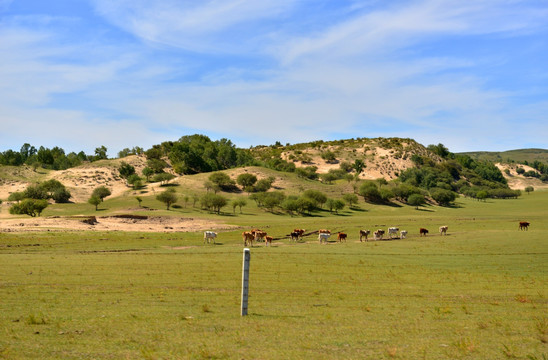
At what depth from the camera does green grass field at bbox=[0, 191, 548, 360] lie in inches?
412

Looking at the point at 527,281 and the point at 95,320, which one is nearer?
the point at 95,320

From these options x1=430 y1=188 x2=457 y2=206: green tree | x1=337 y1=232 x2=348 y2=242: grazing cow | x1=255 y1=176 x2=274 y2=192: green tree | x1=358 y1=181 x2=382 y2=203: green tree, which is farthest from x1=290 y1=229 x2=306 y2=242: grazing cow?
x1=430 y1=188 x2=457 y2=206: green tree

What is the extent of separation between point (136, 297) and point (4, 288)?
5.49 meters

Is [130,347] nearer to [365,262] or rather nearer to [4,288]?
[4,288]

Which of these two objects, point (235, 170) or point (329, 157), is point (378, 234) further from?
point (329, 157)

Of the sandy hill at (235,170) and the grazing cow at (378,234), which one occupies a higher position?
the sandy hill at (235,170)

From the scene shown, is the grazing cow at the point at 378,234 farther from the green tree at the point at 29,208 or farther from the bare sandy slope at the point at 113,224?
the green tree at the point at 29,208

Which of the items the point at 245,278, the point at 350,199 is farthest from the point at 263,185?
the point at 245,278

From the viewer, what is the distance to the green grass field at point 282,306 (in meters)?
10.5

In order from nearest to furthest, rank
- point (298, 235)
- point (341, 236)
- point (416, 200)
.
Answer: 1. point (341, 236)
2. point (298, 235)
3. point (416, 200)

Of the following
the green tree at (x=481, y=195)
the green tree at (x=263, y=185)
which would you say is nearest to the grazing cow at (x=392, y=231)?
the green tree at (x=263, y=185)

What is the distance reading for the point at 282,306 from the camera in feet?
52.7

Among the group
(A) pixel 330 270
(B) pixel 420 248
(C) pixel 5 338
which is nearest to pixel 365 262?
(A) pixel 330 270

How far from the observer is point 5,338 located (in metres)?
10.8
